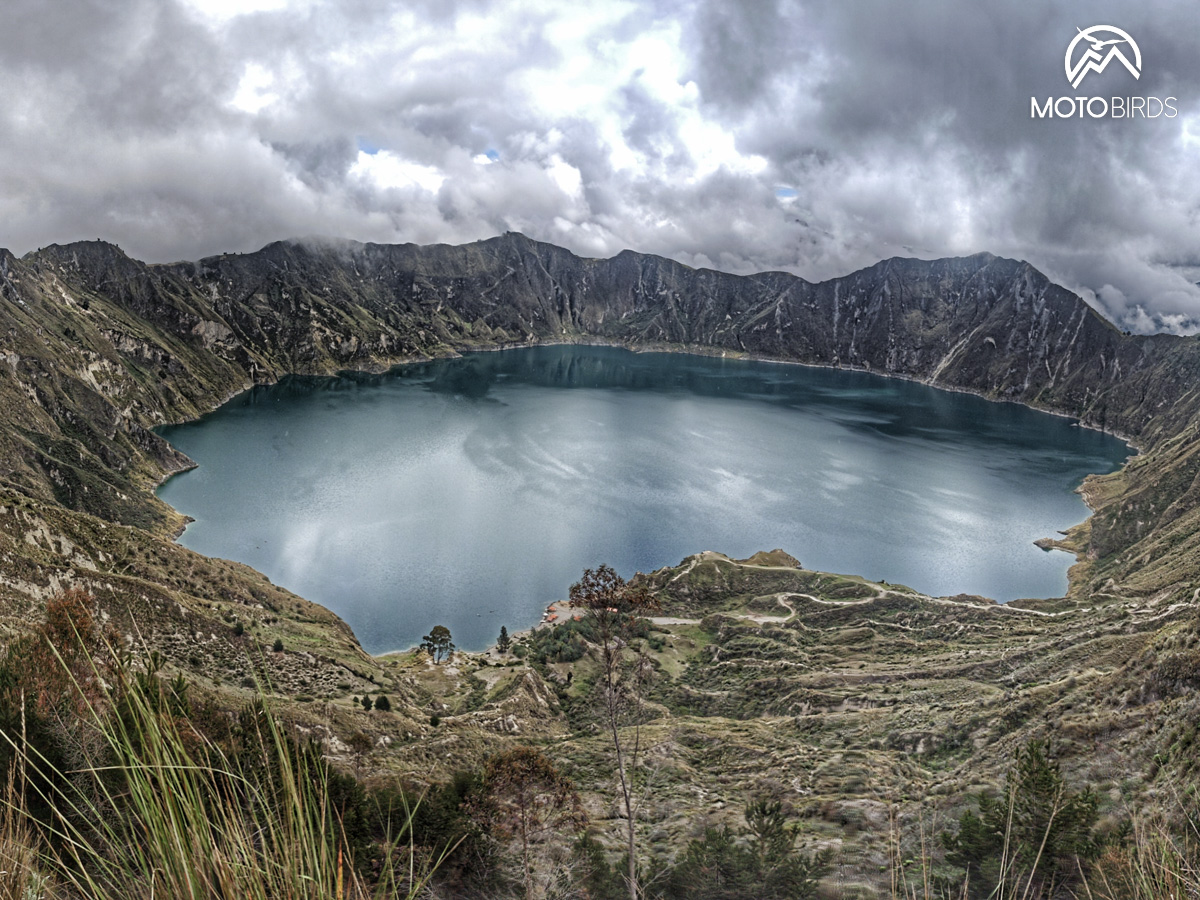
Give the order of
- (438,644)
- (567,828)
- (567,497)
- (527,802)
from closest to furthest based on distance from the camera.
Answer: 1. (527,802)
2. (567,828)
3. (438,644)
4. (567,497)

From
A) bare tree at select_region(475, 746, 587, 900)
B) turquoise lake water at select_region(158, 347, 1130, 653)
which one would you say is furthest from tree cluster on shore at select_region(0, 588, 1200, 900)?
turquoise lake water at select_region(158, 347, 1130, 653)

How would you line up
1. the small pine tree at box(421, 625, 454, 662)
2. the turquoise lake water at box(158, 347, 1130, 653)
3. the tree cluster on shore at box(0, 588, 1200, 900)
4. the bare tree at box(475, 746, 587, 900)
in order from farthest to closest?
the turquoise lake water at box(158, 347, 1130, 653), the small pine tree at box(421, 625, 454, 662), the bare tree at box(475, 746, 587, 900), the tree cluster on shore at box(0, 588, 1200, 900)

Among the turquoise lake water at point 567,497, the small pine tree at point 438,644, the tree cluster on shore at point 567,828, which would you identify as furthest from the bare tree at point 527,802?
the turquoise lake water at point 567,497

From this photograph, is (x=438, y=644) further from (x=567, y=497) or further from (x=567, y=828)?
(x=567, y=497)

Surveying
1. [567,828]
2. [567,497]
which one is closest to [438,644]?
[567,828]

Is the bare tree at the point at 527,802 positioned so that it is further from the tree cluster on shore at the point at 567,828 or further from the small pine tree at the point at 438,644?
the small pine tree at the point at 438,644

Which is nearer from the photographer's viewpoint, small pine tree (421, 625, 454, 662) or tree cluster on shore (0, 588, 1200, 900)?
tree cluster on shore (0, 588, 1200, 900)

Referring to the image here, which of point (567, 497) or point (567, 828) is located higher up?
point (567, 828)

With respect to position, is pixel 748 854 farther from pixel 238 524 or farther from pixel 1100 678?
pixel 238 524

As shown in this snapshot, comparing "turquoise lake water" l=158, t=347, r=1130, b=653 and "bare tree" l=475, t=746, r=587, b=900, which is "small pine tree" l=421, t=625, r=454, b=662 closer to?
"turquoise lake water" l=158, t=347, r=1130, b=653

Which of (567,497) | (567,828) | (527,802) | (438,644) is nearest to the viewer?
(527,802)
